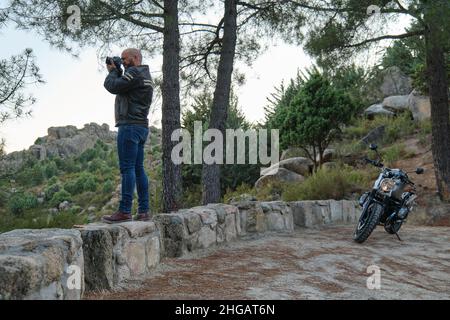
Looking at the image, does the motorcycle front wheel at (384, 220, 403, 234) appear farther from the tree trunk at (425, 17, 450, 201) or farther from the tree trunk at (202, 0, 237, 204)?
the tree trunk at (425, 17, 450, 201)

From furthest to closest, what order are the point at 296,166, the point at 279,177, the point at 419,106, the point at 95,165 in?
the point at 95,165 < the point at 419,106 < the point at 296,166 < the point at 279,177

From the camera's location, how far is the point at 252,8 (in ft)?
27.8

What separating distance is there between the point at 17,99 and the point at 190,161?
7.72 metres

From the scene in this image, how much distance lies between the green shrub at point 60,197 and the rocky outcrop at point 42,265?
97.7ft

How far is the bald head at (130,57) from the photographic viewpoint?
4.17m

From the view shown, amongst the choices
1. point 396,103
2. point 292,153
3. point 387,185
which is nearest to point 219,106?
point 387,185

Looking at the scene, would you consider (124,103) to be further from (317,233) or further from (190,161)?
(190,161)

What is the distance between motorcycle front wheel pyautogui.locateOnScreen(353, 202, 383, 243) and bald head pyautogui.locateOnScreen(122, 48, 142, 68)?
345 cm

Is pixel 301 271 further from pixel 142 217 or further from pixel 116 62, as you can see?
pixel 116 62

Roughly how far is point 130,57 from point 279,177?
993 cm

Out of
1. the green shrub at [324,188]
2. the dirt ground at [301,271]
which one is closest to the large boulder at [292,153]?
the green shrub at [324,188]

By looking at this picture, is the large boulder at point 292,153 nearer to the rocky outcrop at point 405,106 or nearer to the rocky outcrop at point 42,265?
the rocky outcrop at point 405,106

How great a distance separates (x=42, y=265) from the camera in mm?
2342
